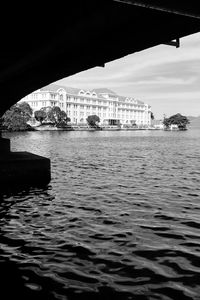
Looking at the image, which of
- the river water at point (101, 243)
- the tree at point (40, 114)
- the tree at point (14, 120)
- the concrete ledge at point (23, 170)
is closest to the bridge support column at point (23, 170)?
the concrete ledge at point (23, 170)

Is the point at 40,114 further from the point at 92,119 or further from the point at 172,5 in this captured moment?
the point at 172,5

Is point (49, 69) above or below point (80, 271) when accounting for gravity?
above

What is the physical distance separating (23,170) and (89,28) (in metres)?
17.0

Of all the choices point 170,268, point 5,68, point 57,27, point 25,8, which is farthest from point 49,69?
point 170,268

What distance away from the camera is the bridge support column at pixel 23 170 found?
75.6 feet

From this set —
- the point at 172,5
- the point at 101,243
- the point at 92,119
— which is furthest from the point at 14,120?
the point at 172,5

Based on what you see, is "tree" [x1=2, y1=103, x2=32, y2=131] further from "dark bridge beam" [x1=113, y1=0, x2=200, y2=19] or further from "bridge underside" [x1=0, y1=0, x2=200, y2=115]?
"dark bridge beam" [x1=113, y1=0, x2=200, y2=19]

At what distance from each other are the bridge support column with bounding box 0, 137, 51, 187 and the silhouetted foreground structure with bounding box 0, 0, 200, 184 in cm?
1139

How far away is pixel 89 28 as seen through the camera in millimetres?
8242

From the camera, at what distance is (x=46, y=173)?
2456 centimetres

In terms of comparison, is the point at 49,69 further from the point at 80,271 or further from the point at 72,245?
the point at 80,271

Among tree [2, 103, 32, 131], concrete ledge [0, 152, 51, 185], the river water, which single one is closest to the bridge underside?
the river water

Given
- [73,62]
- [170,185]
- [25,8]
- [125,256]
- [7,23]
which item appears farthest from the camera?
[170,185]

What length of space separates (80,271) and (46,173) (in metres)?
16.2
